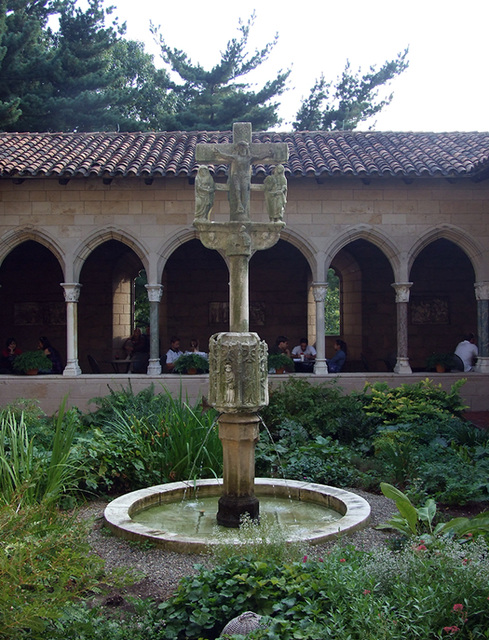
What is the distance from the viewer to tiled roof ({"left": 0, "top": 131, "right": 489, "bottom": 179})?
11.7m

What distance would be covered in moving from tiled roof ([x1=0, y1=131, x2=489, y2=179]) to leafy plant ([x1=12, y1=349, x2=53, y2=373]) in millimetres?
3085

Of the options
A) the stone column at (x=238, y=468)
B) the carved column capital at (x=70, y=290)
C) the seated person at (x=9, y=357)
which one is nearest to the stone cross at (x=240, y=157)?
the stone column at (x=238, y=468)

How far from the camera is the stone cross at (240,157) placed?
16.2 feet

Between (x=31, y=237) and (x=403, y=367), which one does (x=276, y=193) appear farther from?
(x=31, y=237)

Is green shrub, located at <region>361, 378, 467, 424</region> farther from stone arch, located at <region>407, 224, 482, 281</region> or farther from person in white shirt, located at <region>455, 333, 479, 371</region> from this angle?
stone arch, located at <region>407, 224, 482, 281</region>

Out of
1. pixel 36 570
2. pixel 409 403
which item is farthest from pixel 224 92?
pixel 36 570

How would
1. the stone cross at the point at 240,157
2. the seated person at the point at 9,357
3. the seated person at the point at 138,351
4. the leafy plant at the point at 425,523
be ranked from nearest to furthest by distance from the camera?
the leafy plant at the point at 425,523 < the stone cross at the point at 240,157 < the seated person at the point at 9,357 < the seated person at the point at 138,351

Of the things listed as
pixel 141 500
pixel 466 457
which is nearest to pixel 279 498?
pixel 141 500

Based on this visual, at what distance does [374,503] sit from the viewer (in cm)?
572

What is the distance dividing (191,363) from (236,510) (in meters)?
7.22

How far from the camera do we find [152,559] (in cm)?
422

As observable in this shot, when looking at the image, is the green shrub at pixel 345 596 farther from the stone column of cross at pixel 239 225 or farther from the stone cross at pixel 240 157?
the stone cross at pixel 240 157

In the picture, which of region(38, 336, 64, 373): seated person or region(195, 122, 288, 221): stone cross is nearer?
region(195, 122, 288, 221): stone cross

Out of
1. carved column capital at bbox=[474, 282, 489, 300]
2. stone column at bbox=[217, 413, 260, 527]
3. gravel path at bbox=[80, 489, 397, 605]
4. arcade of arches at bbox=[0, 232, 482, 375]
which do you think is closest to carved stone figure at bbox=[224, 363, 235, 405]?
stone column at bbox=[217, 413, 260, 527]
